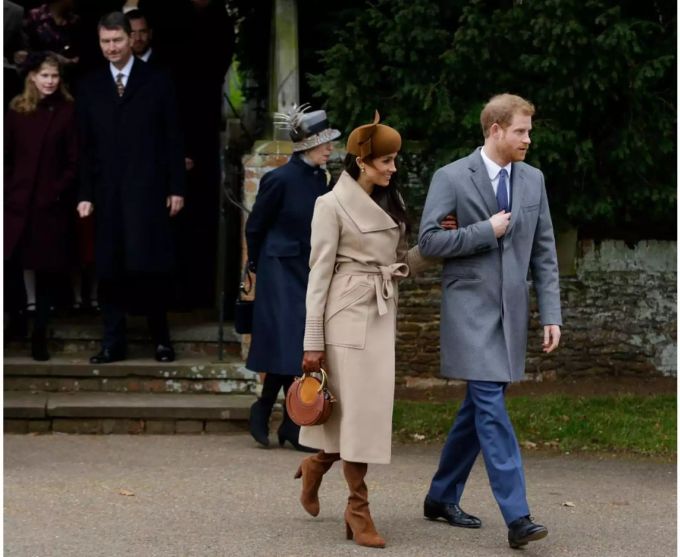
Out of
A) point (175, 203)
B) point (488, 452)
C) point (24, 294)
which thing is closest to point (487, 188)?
point (488, 452)

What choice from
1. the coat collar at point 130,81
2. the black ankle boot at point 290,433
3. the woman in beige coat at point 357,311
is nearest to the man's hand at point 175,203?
the coat collar at point 130,81

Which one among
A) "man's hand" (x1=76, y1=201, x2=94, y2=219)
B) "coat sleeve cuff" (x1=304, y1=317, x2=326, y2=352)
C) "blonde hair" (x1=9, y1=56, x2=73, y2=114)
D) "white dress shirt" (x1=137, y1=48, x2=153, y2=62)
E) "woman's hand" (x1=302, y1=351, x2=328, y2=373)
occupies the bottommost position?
"woman's hand" (x1=302, y1=351, x2=328, y2=373)

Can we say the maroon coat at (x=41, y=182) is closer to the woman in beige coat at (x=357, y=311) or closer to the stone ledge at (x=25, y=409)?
the stone ledge at (x=25, y=409)

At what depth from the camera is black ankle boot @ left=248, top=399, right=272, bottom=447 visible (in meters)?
9.21

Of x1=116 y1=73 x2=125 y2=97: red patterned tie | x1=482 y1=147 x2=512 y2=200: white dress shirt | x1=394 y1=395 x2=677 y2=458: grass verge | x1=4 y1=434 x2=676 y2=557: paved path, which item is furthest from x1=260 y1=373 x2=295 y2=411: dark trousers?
x1=482 y1=147 x2=512 y2=200: white dress shirt

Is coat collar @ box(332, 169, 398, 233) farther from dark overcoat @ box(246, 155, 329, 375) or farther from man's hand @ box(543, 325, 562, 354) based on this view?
dark overcoat @ box(246, 155, 329, 375)

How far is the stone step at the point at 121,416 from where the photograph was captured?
31.9 ft

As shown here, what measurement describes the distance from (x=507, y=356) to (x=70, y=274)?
214 inches

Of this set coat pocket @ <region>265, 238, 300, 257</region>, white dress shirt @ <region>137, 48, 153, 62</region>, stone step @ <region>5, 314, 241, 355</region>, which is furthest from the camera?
stone step @ <region>5, 314, 241, 355</region>

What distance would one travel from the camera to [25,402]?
9.87m

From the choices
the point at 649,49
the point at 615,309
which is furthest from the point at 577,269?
the point at 649,49

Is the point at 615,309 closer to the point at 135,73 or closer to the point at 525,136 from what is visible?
the point at 135,73

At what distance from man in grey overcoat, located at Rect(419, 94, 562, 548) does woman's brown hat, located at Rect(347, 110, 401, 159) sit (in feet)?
0.90

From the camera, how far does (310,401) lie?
257 inches
